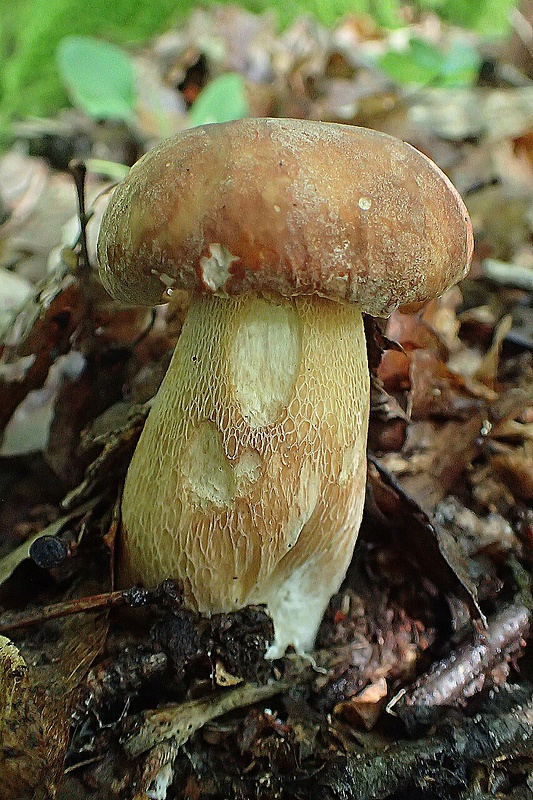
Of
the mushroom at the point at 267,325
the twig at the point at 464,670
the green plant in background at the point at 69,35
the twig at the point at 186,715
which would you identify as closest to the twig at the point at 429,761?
the twig at the point at 464,670

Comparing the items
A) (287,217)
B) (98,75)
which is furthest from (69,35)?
(287,217)

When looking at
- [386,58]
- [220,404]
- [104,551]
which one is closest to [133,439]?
[104,551]

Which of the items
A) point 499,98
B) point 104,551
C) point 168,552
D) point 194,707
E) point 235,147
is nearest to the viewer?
point 235,147

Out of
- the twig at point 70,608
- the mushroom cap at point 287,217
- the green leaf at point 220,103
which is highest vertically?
the mushroom cap at point 287,217

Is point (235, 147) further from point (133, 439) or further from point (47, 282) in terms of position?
point (47, 282)

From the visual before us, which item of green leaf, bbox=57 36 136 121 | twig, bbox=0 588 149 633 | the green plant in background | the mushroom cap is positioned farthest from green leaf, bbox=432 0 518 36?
twig, bbox=0 588 149 633

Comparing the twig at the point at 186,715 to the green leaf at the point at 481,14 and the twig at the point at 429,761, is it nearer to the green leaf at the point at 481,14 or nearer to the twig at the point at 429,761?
the twig at the point at 429,761
